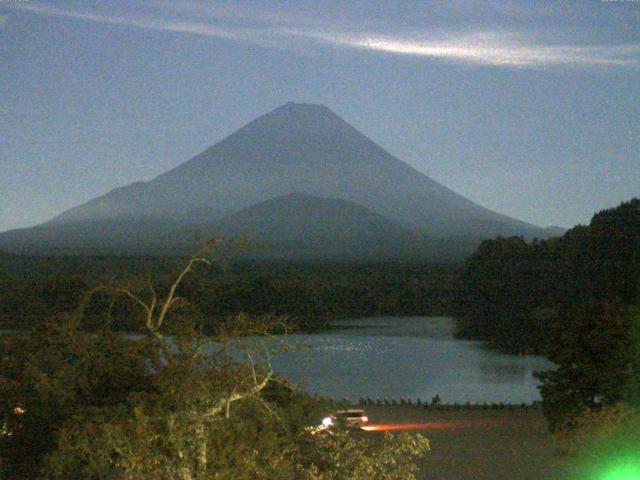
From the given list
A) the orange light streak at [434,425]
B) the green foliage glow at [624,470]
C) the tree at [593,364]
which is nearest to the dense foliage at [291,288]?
the orange light streak at [434,425]

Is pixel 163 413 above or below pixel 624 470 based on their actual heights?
above

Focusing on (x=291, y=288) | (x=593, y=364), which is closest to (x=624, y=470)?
(x=593, y=364)

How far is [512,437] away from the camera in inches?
753

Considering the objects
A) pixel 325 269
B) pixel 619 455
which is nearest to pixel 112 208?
pixel 325 269

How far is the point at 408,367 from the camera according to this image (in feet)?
125

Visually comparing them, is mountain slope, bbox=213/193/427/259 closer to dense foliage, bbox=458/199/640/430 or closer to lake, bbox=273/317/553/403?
dense foliage, bbox=458/199/640/430

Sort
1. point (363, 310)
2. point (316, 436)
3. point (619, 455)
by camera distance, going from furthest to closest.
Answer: point (363, 310)
point (619, 455)
point (316, 436)

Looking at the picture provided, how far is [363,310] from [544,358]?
2216 cm

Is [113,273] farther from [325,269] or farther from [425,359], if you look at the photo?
[325,269]

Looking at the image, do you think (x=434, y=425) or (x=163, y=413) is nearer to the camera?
(x=163, y=413)

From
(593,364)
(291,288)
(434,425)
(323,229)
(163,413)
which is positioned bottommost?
(434,425)

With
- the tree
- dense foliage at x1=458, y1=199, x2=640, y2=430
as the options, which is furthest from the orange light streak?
dense foliage at x1=458, y1=199, x2=640, y2=430

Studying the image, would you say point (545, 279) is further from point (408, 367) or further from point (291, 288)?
point (291, 288)

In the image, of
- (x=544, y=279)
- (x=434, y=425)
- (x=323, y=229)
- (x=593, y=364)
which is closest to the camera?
(x=593, y=364)
